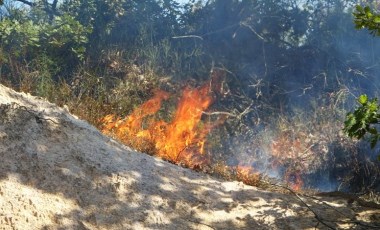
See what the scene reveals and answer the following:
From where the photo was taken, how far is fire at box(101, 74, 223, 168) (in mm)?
6036

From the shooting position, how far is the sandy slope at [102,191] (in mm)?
3139

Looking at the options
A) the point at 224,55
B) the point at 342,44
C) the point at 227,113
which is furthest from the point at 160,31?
the point at 342,44

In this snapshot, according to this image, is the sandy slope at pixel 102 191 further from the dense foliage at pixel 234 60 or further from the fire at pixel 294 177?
the fire at pixel 294 177

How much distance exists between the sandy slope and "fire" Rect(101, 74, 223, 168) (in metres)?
1.51

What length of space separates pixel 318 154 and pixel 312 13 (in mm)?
5811

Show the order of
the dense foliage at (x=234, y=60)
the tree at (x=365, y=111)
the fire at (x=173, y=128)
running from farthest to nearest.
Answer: the dense foliage at (x=234, y=60) → the fire at (x=173, y=128) → the tree at (x=365, y=111)

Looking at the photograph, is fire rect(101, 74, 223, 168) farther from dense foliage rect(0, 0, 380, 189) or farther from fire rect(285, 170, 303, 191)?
fire rect(285, 170, 303, 191)

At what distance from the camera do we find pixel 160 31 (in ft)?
40.7

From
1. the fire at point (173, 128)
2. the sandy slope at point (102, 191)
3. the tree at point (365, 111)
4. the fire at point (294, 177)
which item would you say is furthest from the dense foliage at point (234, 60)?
the tree at point (365, 111)

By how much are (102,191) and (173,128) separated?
13.9 ft

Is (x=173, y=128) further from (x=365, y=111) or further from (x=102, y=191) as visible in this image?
(x=365, y=111)

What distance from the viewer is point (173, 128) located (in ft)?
25.3

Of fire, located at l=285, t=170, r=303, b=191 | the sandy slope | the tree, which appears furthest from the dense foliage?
the tree

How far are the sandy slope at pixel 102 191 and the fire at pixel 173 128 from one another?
4.95 ft
